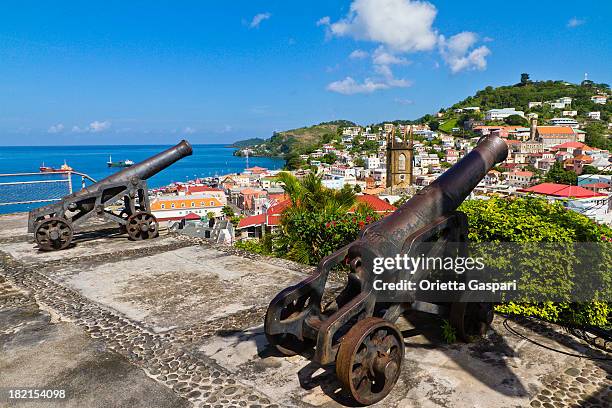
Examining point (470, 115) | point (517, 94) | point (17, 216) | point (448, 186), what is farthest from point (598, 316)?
point (517, 94)

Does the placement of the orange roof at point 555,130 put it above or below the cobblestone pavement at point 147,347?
above

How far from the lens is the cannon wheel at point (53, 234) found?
8.61 metres

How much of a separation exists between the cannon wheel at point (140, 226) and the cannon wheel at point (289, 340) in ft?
21.5

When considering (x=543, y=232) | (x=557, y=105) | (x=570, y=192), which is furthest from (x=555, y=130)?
(x=543, y=232)

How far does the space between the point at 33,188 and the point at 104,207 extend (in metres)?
6.39

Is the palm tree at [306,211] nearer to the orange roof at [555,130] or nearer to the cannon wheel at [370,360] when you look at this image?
the cannon wheel at [370,360]

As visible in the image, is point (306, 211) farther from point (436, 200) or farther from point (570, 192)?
point (570, 192)

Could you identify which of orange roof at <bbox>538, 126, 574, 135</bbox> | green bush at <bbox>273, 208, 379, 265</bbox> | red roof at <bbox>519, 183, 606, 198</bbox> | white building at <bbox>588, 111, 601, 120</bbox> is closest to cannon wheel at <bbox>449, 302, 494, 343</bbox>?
red roof at <bbox>519, 183, 606, 198</bbox>

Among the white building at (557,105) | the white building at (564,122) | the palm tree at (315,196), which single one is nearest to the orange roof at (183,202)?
the palm tree at (315,196)

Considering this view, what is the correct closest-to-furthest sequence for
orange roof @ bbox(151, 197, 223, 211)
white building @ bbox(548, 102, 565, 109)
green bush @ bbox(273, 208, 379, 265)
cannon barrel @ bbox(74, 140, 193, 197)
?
1. green bush @ bbox(273, 208, 379, 265)
2. cannon barrel @ bbox(74, 140, 193, 197)
3. orange roof @ bbox(151, 197, 223, 211)
4. white building @ bbox(548, 102, 565, 109)

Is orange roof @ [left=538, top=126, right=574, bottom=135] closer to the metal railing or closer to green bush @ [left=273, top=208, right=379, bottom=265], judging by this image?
the metal railing

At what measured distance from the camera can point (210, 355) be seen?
4367 millimetres

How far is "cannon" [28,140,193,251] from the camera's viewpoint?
8711 millimetres

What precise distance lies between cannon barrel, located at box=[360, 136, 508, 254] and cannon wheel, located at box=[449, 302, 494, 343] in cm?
96
